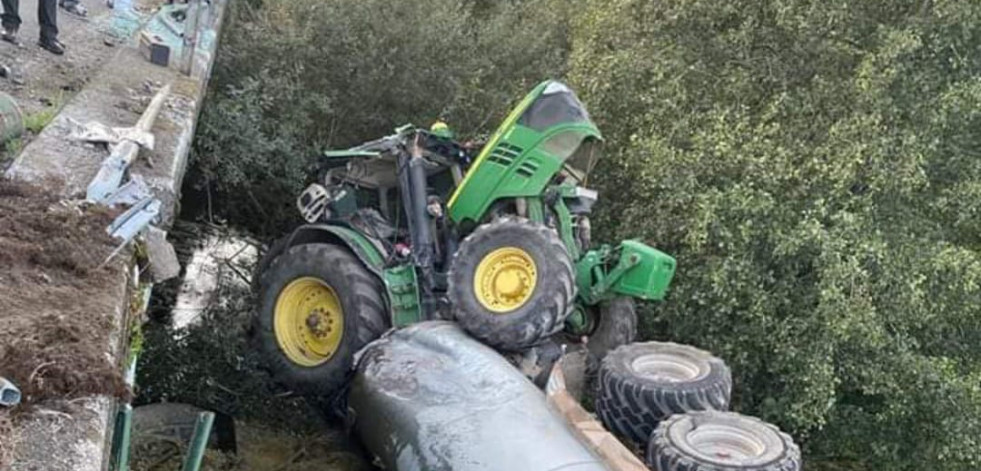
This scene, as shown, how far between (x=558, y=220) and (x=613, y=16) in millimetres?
2960

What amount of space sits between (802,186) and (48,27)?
6270 mm

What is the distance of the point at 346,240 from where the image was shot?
6973mm

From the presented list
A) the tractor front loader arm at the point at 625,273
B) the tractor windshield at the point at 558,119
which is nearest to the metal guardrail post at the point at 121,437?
the tractor front loader arm at the point at 625,273

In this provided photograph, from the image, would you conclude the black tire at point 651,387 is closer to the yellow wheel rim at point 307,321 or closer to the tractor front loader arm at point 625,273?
the tractor front loader arm at point 625,273

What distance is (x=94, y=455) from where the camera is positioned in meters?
2.95

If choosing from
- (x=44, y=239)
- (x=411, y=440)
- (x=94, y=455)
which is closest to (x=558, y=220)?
(x=411, y=440)

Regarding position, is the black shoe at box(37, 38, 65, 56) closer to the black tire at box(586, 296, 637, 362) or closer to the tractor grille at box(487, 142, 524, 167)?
the tractor grille at box(487, 142, 524, 167)

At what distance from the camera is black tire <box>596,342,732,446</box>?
6176mm

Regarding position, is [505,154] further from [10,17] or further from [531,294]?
[10,17]

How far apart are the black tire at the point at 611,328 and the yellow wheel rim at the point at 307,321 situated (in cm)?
171

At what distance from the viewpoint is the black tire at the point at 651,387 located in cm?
618

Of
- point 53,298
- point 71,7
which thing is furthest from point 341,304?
point 71,7

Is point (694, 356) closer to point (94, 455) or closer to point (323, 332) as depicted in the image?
point (323, 332)

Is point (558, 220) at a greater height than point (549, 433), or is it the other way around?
point (558, 220)
